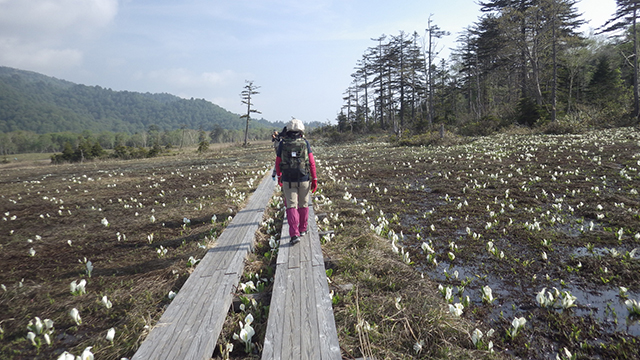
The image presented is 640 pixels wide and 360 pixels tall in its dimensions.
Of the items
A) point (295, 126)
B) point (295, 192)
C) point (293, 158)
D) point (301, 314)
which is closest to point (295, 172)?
point (293, 158)

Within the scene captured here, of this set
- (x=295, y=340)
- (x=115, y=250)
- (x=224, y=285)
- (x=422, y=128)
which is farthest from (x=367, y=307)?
(x=422, y=128)

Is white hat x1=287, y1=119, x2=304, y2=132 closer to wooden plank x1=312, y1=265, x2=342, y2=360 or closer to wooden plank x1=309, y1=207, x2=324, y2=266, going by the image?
wooden plank x1=309, y1=207, x2=324, y2=266

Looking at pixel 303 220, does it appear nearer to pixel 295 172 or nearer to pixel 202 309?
pixel 295 172

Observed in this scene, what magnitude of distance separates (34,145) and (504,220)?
14917 centimetres

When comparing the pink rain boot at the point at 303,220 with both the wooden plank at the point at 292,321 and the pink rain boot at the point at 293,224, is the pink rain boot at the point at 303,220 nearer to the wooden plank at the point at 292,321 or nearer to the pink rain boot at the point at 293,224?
the pink rain boot at the point at 293,224

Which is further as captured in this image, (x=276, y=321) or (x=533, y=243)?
(x=533, y=243)

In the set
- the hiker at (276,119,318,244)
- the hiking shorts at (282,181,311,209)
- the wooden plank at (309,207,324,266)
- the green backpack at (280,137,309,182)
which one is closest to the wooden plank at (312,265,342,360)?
the wooden plank at (309,207,324,266)

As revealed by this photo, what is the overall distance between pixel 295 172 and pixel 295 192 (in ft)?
1.32

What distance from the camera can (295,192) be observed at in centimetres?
546

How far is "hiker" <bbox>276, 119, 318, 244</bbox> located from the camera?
17.4ft

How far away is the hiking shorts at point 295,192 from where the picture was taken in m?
5.38

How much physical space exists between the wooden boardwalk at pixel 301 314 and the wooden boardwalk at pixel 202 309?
63 centimetres

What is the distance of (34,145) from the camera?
4131 inches

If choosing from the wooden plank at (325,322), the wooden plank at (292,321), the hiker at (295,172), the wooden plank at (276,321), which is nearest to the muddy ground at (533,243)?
the hiker at (295,172)
